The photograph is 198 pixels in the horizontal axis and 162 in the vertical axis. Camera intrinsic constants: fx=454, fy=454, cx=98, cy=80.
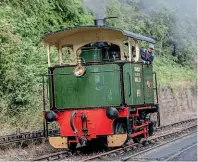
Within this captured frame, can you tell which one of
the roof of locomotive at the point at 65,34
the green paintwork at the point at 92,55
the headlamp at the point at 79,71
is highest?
the roof of locomotive at the point at 65,34

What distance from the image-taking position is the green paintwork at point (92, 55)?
11555 millimetres

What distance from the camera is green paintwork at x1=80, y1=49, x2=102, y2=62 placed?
37.9ft

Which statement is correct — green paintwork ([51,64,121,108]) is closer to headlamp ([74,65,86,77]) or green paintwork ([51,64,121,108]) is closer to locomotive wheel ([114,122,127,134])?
headlamp ([74,65,86,77])

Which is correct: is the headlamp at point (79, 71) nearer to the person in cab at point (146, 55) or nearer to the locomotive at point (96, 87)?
the locomotive at point (96, 87)

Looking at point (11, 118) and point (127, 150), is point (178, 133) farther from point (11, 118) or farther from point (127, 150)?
point (11, 118)

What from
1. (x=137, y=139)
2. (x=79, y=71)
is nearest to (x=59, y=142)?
(x=79, y=71)

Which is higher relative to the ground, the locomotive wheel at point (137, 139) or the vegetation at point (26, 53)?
the vegetation at point (26, 53)

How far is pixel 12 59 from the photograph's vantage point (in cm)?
1348

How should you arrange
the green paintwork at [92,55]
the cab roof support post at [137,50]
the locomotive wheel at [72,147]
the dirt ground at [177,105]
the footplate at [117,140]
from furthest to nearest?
1. the dirt ground at [177,105]
2. the cab roof support post at [137,50]
3. the green paintwork at [92,55]
4. the locomotive wheel at [72,147]
5. the footplate at [117,140]

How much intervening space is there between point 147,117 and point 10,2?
712 cm

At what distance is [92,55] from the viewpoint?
38.2 feet

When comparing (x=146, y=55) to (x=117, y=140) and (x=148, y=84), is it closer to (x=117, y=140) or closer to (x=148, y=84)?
(x=148, y=84)

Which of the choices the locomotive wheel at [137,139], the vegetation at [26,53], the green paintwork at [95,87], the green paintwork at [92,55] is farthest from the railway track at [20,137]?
the locomotive wheel at [137,139]

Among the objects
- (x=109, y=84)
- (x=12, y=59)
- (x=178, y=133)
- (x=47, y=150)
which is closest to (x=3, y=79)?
(x=12, y=59)
